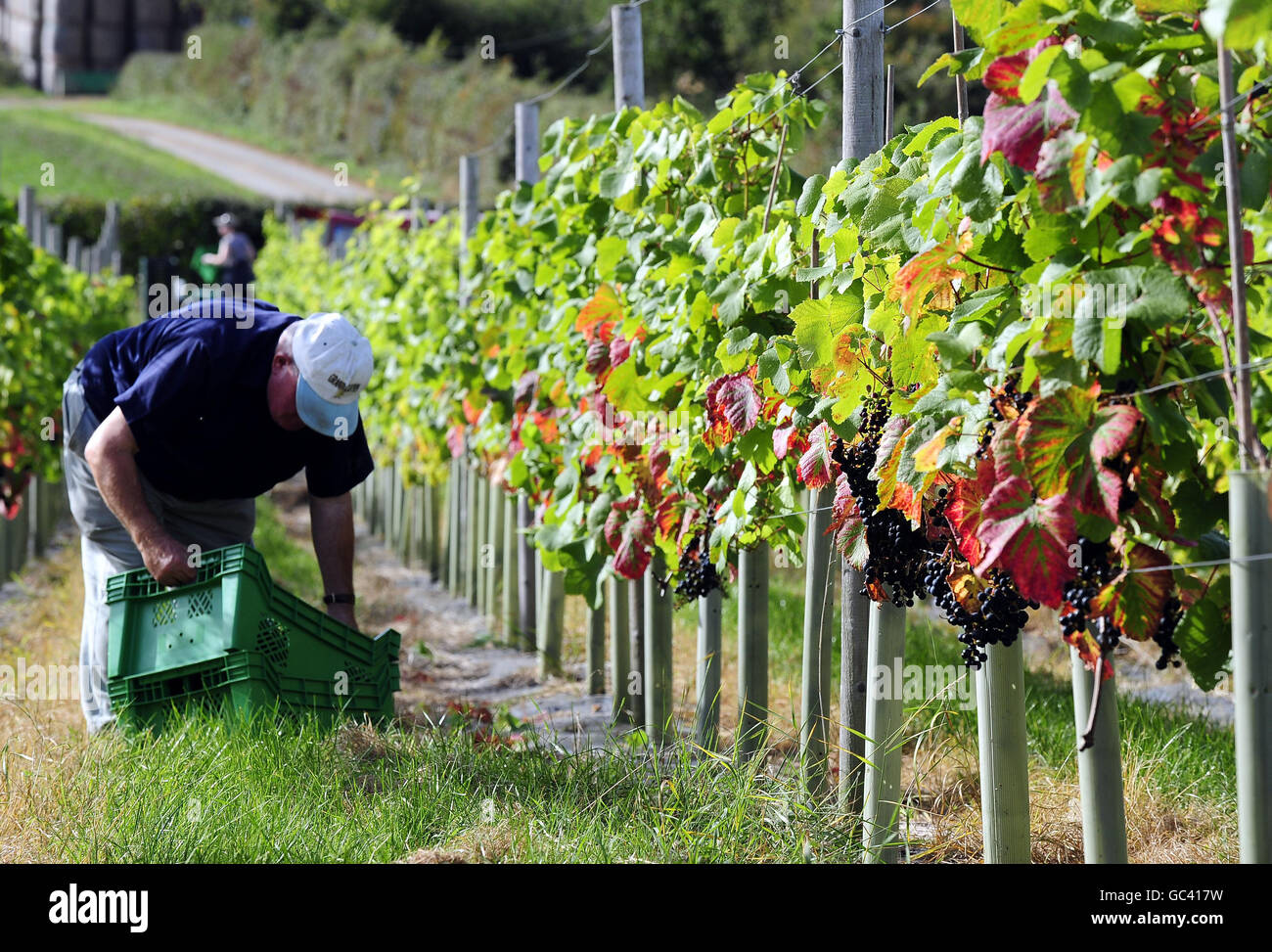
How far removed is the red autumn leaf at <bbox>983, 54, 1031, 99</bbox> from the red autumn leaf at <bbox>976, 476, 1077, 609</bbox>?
24.0 inches

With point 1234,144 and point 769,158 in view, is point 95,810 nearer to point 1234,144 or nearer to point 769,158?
point 769,158

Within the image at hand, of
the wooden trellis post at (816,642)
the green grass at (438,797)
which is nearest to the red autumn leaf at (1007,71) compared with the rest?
the wooden trellis post at (816,642)

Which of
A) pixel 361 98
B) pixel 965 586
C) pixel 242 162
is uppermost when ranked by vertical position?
pixel 361 98

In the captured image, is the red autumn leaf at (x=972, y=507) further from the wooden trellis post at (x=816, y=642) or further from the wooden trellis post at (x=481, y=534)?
the wooden trellis post at (x=481, y=534)

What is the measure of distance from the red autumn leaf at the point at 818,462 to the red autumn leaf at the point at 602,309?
1424mm

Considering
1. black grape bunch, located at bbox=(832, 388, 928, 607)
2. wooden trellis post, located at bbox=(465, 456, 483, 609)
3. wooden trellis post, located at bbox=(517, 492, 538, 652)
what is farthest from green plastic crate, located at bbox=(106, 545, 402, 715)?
wooden trellis post, located at bbox=(465, 456, 483, 609)

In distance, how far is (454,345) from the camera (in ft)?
22.1

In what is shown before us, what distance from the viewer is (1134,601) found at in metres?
2.15

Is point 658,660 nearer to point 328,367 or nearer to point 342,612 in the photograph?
point 342,612

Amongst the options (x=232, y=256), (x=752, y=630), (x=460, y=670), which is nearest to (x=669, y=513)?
(x=752, y=630)

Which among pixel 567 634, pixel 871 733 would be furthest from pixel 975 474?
pixel 567 634

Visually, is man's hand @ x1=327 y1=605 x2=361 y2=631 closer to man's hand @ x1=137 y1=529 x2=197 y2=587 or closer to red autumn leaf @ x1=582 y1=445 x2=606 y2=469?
man's hand @ x1=137 y1=529 x2=197 y2=587

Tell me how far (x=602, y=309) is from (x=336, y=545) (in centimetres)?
110

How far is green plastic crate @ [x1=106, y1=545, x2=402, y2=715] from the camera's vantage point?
3.64 meters
